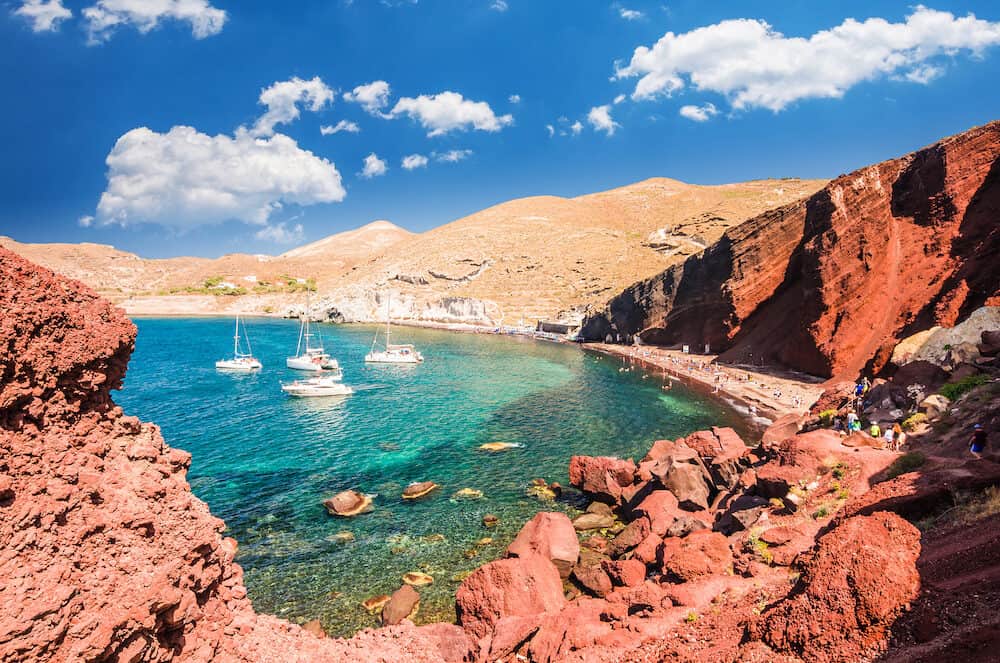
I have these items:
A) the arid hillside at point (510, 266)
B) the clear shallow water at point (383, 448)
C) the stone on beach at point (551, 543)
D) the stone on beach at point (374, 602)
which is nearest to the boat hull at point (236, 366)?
the clear shallow water at point (383, 448)

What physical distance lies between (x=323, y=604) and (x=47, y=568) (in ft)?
36.4

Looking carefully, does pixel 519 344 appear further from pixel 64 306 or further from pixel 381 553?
pixel 64 306

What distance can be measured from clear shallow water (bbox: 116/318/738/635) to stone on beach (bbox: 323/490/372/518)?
0.44 metres

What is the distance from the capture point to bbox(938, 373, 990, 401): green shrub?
21353 mm

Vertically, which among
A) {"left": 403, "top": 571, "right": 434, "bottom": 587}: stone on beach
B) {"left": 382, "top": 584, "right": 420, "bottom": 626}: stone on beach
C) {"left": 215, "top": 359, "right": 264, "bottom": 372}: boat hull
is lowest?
{"left": 403, "top": 571, "right": 434, "bottom": 587}: stone on beach

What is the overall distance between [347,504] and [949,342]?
36.7m

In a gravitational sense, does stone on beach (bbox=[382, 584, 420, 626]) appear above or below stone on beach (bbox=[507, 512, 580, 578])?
below

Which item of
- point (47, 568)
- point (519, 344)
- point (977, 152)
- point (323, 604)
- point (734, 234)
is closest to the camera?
point (47, 568)

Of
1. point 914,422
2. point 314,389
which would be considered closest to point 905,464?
point 914,422

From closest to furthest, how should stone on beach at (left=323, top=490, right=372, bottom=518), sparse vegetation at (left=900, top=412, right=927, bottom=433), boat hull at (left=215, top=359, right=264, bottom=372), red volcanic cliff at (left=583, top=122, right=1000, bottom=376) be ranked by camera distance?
sparse vegetation at (left=900, top=412, right=927, bottom=433)
stone on beach at (left=323, top=490, right=372, bottom=518)
red volcanic cliff at (left=583, top=122, right=1000, bottom=376)
boat hull at (left=215, top=359, right=264, bottom=372)

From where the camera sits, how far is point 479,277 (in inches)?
5468

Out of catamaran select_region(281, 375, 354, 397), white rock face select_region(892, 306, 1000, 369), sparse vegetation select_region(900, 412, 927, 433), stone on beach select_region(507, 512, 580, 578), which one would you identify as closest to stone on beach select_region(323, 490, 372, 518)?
stone on beach select_region(507, 512, 580, 578)

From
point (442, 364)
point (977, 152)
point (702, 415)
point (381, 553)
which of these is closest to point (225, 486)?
point (381, 553)

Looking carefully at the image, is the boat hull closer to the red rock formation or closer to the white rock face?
the red rock formation
